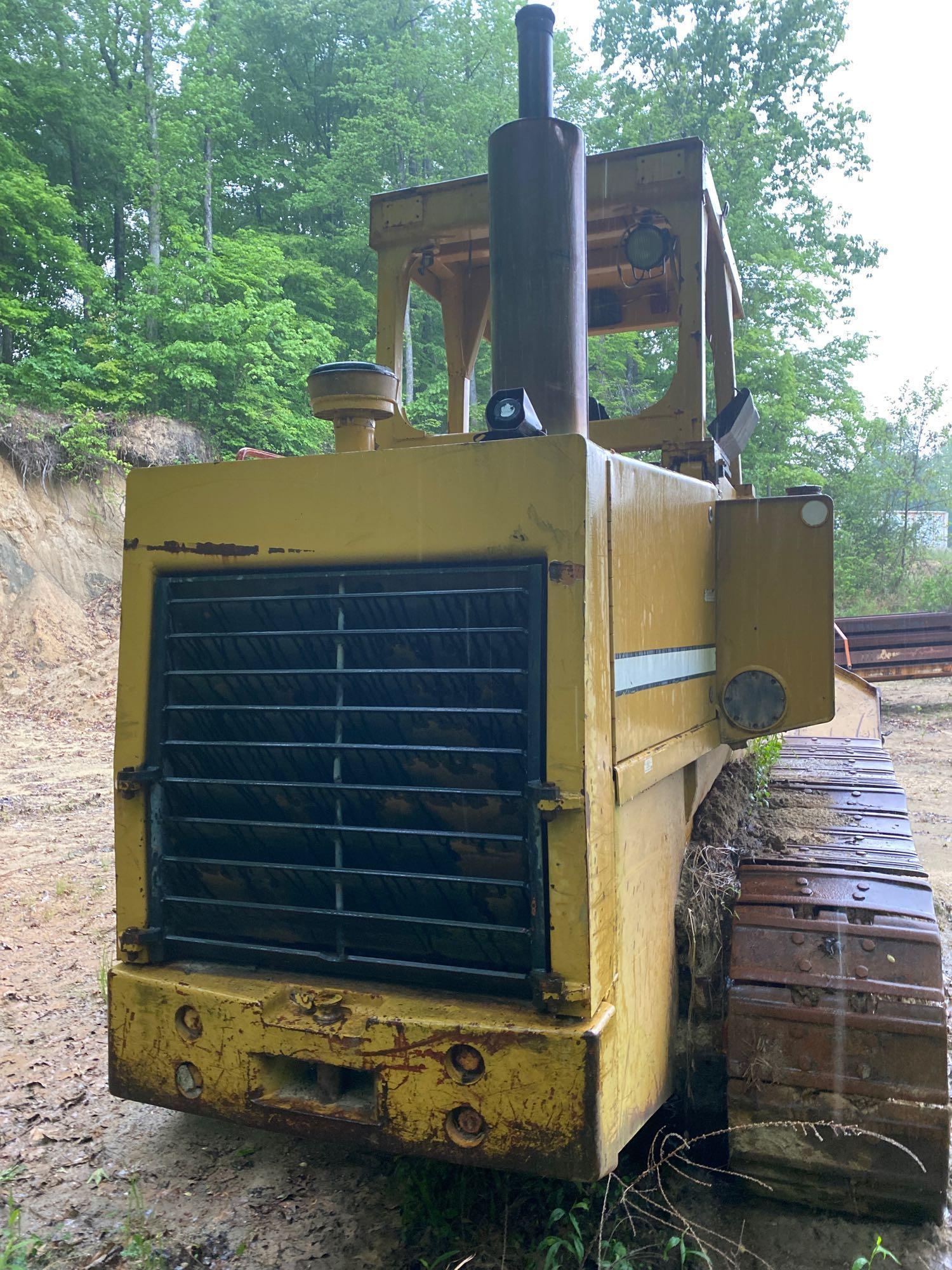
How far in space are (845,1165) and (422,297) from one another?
1999 centimetres

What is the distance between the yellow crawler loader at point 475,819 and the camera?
2.06m

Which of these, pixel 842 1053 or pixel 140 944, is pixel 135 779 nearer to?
pixel 140 944

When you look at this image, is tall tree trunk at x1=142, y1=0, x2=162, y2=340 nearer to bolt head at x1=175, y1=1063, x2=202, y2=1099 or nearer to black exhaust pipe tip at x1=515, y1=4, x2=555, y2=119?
black exhaust pipe tip at x1=515, y1=4, x2=555, y2=119

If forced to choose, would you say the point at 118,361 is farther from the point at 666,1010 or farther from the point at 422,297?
the point at 666,1010

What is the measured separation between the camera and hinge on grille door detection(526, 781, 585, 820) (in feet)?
6.63

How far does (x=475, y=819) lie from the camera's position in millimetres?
2172

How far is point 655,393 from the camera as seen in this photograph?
53.6 ft

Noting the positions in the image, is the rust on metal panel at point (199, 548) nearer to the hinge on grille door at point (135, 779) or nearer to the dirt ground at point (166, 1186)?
the hinge on grille door at point (135, 779)

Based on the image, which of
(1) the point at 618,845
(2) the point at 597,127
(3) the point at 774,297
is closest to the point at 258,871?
(1) the point at 618,845

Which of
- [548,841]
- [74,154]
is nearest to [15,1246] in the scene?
[548,841]

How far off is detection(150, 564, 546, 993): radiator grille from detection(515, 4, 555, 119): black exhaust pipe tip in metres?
1.28

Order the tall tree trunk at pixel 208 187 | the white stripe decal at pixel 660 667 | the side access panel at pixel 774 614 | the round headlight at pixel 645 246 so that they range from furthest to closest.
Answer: the tall tree trunk at pixel 208 187 < the round headlight at pixel 645 246 < the side access panel at pixel 774 614 < the white stripe decal at pixel 660 667

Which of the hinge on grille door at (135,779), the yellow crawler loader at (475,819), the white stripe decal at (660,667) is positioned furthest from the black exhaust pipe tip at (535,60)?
the hinge on grille door at (135,779)

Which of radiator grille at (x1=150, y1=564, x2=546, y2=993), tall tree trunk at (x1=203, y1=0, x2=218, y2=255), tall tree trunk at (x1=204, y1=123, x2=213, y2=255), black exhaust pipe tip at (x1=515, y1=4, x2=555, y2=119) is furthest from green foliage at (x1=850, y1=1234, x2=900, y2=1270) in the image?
tall tree trunk at (x1=204, y1=123, x2=213, y2=255)
